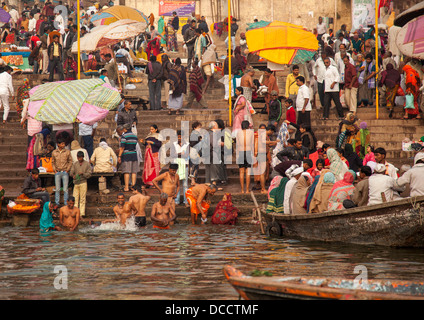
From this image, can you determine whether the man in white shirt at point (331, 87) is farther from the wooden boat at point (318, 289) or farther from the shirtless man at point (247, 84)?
the wooden boat at point (318, 289)

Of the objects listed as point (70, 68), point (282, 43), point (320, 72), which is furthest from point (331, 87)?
point (70, 68)

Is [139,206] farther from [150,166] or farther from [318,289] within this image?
[318,289]

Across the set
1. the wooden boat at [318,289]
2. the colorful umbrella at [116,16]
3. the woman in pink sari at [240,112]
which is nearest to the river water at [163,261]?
the wooden boat at [318,289]

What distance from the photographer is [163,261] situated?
44.1ft

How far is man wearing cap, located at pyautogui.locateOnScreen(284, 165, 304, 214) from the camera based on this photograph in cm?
1598

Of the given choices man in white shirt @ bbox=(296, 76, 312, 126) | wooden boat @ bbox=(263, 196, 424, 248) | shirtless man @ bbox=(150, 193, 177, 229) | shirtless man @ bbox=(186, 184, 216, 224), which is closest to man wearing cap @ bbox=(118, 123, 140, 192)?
shirtless man @ bbox=(186, 184, 216, 224)

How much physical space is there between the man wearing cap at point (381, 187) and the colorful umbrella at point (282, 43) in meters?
8.55

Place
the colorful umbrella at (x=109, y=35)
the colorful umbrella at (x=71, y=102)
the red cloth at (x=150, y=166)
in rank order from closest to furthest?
the colorful umbrella at (x=71, y=102), the red cloth at (x=150, y=166), the colorful umbrella at (x=109, y=35)

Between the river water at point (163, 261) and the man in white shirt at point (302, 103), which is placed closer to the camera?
the river water at point (163, 261)

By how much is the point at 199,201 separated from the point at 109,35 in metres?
7.49

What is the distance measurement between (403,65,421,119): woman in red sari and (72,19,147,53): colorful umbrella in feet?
25.1

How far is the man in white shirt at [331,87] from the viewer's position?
21.2 metres

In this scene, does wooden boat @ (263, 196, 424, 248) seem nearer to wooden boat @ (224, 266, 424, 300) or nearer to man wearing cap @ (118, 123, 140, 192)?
wooden boat @ (224, 266, 424, 300)
